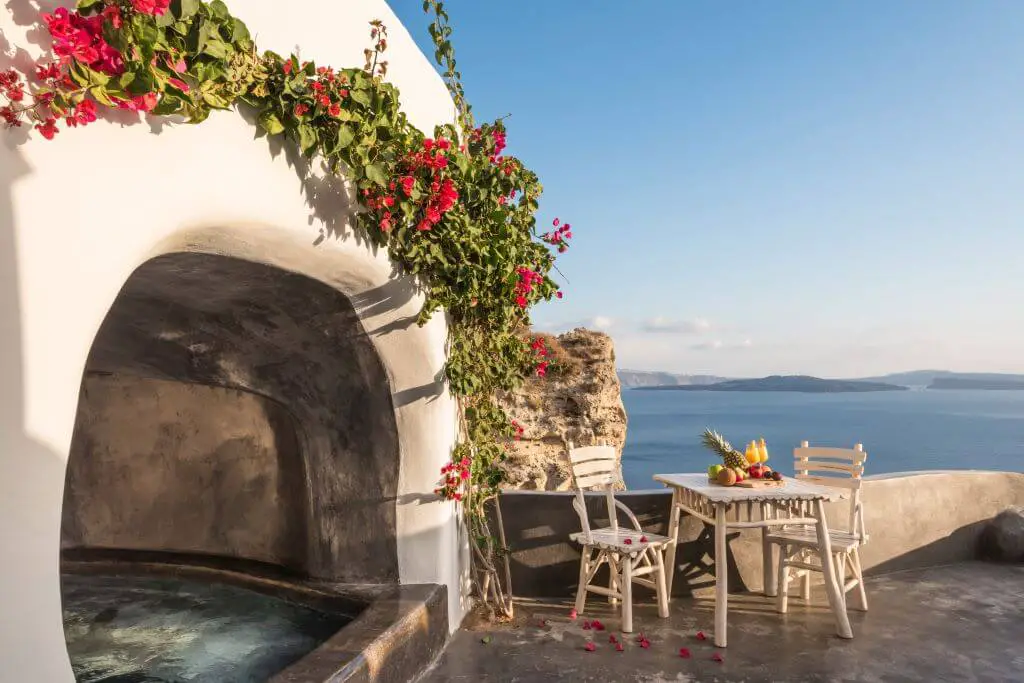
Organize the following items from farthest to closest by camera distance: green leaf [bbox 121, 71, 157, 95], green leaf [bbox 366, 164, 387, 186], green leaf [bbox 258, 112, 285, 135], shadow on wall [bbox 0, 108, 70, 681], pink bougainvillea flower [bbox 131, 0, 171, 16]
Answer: green leaf [bbox 366, 164, 387, 186]
green leaf [bbox 258, 112, 285, 135]
green leaf [bbox 121, 71, 157, 95]
pink bougainvillea flower [bbox 131, 0, 171, 16]
shadow on wall [bbox 0, 108, 70, 681]

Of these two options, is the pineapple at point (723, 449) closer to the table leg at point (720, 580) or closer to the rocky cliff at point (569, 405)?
the table leg at point (720, 580)

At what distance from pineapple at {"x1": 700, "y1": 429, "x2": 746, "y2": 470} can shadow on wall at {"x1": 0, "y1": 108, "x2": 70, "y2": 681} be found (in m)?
3.64

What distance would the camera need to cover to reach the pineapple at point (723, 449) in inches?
170

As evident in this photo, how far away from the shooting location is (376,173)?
3027mm

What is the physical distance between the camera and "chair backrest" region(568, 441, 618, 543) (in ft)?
13.7

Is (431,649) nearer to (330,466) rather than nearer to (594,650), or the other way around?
(594,650)

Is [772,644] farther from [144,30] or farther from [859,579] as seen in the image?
[144,30]

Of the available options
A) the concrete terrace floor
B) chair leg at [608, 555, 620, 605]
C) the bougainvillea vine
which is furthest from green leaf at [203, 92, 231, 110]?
chair leg at [608, 555, 620, 605]

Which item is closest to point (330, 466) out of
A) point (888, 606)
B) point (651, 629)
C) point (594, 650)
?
point (594, 650)

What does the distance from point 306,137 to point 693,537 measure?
357cm

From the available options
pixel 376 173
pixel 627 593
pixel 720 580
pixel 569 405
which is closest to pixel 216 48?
pixel 376 173

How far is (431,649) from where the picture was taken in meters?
3.55

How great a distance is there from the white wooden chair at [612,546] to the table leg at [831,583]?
2.92ft

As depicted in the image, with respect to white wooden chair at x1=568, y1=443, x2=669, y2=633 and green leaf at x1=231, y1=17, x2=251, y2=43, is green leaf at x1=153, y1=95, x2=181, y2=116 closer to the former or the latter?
green leaf at x1=231, y1=17, x2=251, y2=43
